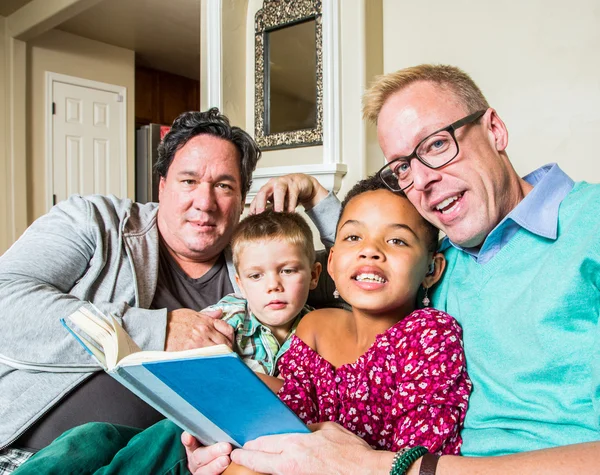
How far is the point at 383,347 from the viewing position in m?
1.17

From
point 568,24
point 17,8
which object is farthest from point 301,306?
point 17,8

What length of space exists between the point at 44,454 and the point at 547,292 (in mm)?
1039

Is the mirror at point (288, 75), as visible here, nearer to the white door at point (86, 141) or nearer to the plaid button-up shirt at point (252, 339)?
the plaid button-up shirt at point (252, 339)

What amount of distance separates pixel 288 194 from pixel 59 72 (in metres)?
4.69

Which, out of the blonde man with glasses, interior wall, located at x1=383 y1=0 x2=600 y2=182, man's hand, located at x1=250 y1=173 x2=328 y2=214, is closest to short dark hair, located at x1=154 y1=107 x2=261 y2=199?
man's hand, located at x1=250 y1=173 x2=328 y2=214

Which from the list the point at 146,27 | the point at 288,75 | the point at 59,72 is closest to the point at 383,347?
the point at 288,75

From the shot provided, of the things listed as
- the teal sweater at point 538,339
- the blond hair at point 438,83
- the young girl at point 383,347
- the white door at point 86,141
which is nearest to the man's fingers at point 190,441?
the young girl at point 383,347

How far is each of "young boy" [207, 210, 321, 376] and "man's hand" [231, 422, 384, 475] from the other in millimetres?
489

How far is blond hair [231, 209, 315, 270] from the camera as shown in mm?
1491

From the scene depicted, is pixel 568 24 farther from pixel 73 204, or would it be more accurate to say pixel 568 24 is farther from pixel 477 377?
pixel 73 204

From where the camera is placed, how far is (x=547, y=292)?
3.22 feet

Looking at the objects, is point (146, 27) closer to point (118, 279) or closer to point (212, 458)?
point (118, 279)

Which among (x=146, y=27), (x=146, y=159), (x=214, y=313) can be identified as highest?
(x=146, y=27)

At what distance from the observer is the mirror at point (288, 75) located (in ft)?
9.82
